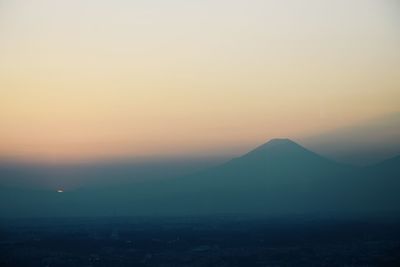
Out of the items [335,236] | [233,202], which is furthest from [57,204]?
[335,236]

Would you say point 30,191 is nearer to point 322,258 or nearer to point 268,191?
point 268,191

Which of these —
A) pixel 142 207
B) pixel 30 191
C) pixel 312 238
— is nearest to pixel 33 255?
pixel 312 238

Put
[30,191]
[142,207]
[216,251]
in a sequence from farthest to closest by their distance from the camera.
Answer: [30,191] < [142,207] < [216,251]

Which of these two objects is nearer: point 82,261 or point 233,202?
point 82,261

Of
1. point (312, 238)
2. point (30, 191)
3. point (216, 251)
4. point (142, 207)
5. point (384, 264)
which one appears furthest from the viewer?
point (30, 191)

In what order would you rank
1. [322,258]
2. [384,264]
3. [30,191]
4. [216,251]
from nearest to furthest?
[384,264] → [322,258] → [216,251] → [30,191]

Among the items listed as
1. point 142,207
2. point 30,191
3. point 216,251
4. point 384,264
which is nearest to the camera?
point 384,264

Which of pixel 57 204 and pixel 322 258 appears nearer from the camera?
pixel 322 258

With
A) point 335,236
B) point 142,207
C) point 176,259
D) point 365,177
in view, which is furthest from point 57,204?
point 176,259

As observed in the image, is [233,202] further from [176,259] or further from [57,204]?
[176,259]
